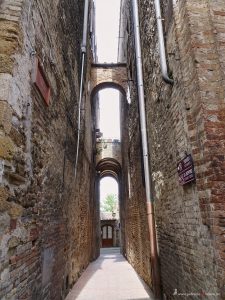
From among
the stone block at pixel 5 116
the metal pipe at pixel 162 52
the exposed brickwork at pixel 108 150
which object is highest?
the exposed brickwork at pixel 108 150

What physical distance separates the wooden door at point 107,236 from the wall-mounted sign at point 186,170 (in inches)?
990

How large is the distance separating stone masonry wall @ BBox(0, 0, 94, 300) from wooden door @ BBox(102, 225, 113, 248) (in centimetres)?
2281

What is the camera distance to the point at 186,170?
3.13 meters

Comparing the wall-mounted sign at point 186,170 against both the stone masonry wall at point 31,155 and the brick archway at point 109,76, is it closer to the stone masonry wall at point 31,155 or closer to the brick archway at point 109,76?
the stone masonry wall at point 31,155

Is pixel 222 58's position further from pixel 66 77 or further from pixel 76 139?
pixel 76 139

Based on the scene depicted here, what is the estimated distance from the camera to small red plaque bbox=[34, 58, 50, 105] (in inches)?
120

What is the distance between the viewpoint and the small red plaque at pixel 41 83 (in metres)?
3.06

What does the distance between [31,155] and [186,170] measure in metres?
1.98

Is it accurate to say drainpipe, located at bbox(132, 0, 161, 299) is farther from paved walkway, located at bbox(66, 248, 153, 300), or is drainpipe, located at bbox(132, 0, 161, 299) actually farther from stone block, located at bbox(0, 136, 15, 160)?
stone block, located at bbox(0, 136, 15, 160)

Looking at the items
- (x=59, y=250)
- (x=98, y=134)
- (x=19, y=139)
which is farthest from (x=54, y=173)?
(x=98, y=134)

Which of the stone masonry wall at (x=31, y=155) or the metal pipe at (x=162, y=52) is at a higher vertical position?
the metal pipe at (x=162, y=52)

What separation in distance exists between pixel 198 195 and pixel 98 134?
40.5 feet

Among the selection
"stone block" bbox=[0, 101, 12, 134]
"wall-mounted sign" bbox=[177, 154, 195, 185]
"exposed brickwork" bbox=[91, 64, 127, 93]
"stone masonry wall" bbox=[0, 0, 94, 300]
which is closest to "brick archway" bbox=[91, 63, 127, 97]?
"exposed brickwork" bbox=[91, 64, 127, 93]

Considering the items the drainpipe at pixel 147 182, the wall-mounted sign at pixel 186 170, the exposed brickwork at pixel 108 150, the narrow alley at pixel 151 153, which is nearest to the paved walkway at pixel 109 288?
the narrow alley at pixel 151 153
